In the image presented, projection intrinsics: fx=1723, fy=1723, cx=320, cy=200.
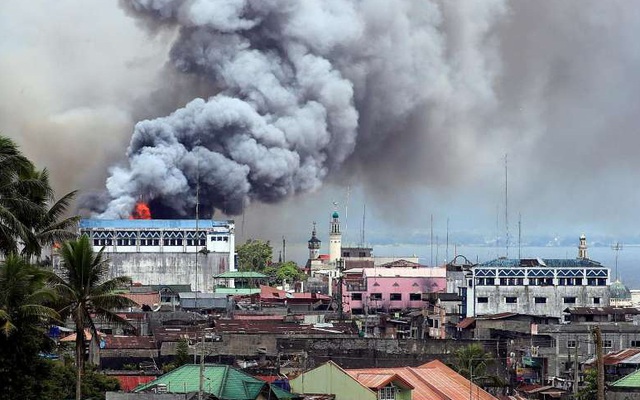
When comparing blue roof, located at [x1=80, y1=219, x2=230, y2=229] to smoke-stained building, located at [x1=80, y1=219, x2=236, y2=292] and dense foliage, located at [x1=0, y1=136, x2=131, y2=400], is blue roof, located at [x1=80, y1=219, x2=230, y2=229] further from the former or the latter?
dense foliage, located at [x1=0, y1=136, x2=131, y2=400]

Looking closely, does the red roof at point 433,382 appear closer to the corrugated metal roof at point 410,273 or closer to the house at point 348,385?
the house at point 348,385

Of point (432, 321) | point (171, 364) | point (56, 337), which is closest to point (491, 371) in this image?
point (171, 364)

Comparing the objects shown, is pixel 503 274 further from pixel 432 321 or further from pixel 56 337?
pixel 56 337

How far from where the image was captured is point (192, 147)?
398 ft

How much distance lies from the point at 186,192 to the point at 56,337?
219ft

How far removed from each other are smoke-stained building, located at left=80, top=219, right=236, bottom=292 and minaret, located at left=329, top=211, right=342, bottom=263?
28186 mm

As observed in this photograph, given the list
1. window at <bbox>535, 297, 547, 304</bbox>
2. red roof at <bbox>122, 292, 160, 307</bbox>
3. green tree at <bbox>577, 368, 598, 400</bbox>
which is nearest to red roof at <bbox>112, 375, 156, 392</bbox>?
green tree at <bbox>577, 368, 598, 400</bbox>

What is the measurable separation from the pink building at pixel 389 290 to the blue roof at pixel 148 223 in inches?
616

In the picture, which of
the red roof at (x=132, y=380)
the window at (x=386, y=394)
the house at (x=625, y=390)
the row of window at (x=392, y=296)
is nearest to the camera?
the window at (x=386, y=394)

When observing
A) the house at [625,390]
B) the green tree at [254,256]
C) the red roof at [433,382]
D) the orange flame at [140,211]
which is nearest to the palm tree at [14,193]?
the red roof at [433,382]

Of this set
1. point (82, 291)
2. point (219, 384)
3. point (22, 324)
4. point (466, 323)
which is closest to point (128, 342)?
point (466, 323)

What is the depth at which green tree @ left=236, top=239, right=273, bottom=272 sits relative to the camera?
132500 millimetres

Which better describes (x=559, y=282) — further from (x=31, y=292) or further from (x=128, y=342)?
(x=31, y=292)

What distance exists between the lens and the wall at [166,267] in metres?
112
